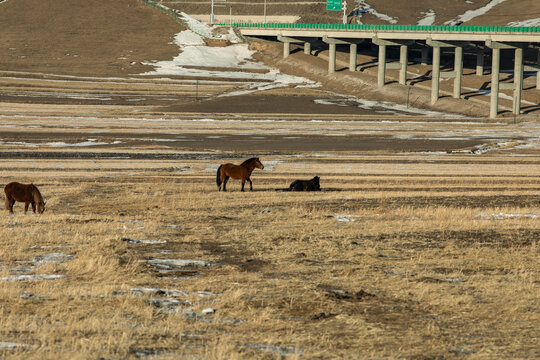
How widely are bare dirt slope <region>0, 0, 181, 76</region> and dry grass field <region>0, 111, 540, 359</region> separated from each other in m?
102

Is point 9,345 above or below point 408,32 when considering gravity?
below

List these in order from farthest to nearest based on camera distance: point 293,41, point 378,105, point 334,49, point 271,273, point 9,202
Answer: point 293,41 < point 334,49 < point 378,105 < point 9,202 < point 271,273

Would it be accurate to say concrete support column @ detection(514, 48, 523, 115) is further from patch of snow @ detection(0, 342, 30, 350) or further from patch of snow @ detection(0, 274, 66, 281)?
patch of snow @ detection(0, 342, 30, 350)

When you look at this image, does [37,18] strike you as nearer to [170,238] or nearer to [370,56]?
[370,56]

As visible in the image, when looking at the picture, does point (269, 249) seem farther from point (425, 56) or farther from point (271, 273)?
point (425, 56)

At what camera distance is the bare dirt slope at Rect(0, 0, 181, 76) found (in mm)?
136125

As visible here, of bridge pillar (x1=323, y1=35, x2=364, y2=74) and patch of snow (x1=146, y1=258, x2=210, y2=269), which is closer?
patch of snow (x1=146, y1=258, x2=210, y2=269)

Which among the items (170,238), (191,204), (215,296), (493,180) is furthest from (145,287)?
(493,180)

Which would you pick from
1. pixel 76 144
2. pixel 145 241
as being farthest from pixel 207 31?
pixel 145 241

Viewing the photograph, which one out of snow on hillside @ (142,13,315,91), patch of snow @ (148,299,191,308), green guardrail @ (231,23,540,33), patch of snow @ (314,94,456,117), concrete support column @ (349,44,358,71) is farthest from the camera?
concrete support column @ (349,44,358,71)

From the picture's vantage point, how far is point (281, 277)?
647 inches

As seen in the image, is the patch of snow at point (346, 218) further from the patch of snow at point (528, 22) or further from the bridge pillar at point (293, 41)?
the patch of snow at point (528, 22)

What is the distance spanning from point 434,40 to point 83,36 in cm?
6860

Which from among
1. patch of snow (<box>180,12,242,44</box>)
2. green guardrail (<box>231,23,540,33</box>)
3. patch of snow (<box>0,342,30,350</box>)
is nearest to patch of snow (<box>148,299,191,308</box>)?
patch of snow (<box>0,342,30,350</box>)
